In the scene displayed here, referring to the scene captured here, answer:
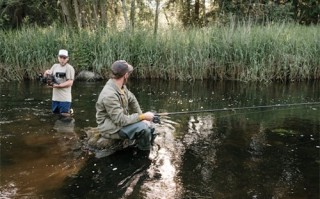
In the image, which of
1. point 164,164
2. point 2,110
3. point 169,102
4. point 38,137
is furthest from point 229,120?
point 2,110

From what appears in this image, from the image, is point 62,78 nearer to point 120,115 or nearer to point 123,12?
point 120,115

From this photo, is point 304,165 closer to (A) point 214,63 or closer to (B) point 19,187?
(B) point 19,187

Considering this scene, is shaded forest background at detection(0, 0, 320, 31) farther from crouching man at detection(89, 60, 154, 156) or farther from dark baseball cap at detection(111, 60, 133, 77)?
dark baseball cap at detection(111, 60, 133, 77)

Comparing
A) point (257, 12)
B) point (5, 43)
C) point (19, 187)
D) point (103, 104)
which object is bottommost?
point (19, 187)

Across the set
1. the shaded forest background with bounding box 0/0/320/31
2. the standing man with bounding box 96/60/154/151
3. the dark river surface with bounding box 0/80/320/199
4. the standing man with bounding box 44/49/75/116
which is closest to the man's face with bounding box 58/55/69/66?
the standing man with bounding box 44/49/75/116

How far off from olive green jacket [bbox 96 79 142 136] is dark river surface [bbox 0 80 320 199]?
46 centimetres

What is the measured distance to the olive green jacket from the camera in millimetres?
5789

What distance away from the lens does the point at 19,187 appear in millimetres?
4918

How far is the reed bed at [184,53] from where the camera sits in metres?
13.5

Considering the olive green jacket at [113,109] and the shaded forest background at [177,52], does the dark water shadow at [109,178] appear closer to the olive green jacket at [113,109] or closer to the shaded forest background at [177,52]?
the olive green jacket at [113,109]

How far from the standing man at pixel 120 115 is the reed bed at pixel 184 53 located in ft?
25.0

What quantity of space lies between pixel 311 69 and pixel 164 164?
9.59m

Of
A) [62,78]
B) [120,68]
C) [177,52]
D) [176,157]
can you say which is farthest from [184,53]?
[120,68]

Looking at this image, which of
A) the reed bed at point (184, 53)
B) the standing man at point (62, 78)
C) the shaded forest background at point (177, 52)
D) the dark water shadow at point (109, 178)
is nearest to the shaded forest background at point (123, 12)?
the shaded forest background at point (177, 52)
